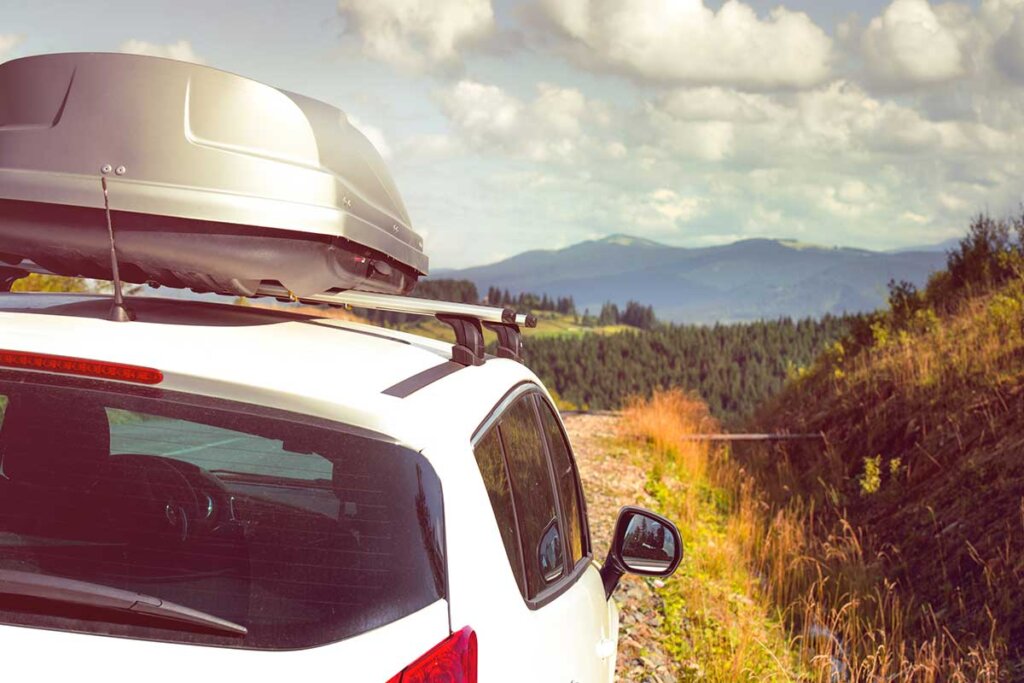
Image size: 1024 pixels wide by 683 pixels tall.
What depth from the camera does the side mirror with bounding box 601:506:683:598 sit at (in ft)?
11.3

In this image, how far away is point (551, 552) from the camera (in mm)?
2875

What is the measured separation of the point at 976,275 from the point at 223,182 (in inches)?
710

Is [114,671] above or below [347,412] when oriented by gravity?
below

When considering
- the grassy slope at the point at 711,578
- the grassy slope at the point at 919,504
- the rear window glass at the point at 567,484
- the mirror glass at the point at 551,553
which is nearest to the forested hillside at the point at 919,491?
the grassy slope at the point at 919,504

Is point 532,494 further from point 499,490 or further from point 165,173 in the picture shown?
point 165,173

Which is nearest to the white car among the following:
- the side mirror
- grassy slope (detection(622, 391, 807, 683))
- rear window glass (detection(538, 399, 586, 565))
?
rear window glass (detection(538, 399, 586, 565))

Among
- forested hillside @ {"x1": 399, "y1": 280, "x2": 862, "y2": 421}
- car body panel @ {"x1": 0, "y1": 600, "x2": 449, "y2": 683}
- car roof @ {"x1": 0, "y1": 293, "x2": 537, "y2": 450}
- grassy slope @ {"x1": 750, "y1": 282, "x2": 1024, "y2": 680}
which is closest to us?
car body panel @ {"x1": 0, "y1": 600, "x2": 449, "y2": 683}

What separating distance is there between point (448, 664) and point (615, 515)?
9.87m

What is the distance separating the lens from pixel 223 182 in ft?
8.50

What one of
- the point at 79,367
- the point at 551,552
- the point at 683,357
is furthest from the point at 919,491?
the point at 683,357

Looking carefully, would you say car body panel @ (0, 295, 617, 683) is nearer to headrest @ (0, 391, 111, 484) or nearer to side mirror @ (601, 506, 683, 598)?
headrest @ (0, 391, 111, 484)

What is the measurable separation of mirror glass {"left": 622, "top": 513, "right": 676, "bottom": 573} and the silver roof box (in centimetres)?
137

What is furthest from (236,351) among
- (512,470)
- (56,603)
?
(512,470)

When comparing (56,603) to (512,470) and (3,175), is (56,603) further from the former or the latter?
(3,175)
